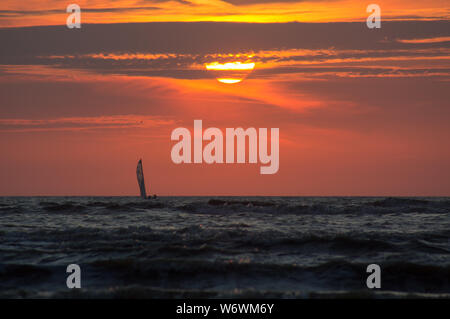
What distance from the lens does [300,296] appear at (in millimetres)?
11789

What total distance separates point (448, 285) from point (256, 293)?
508 centimetres

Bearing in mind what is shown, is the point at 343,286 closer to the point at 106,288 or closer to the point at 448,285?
the point at 448,285

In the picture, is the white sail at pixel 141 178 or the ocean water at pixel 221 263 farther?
the white sail at pixel 141 178

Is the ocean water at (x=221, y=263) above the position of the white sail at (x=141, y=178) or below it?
below

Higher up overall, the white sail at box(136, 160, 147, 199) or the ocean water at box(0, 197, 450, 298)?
the white sail at box(136, 160, 147, 199)

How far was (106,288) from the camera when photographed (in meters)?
12.4

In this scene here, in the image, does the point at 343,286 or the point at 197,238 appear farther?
the point at 197,238

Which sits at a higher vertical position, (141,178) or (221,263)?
(141,178)

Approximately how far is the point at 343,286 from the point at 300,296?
1.67 metres

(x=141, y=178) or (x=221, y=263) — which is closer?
(x=221, y=263)

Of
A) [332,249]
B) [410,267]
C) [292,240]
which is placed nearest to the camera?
[410,267]

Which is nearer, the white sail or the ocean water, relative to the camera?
the ocean water

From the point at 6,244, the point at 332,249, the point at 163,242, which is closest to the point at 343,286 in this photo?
the point at 332,249
